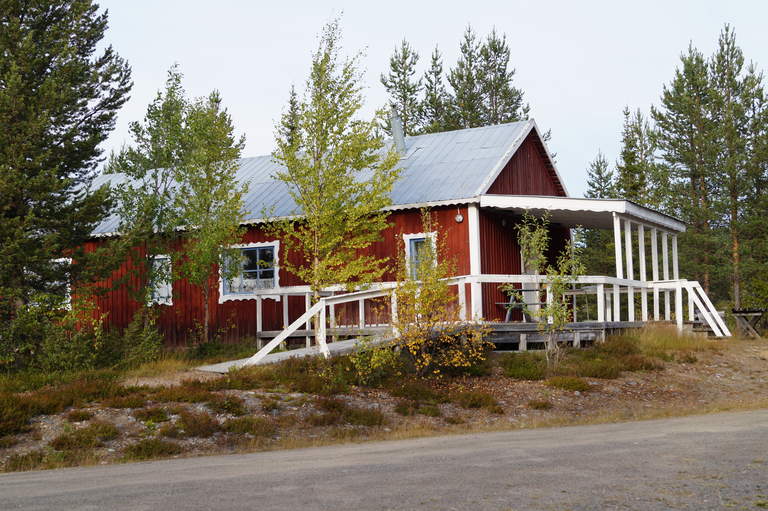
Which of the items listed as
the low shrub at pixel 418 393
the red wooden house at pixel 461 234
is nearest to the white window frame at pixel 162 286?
the red wooden house at pixel 461 234

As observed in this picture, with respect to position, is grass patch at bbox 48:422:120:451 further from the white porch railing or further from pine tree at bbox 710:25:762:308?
pine tree at bbox 710:25:762:308

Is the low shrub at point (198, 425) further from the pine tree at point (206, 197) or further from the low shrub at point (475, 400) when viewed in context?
the pine tree at point (206, 197)

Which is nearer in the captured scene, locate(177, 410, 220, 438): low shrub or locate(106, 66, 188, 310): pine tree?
locate(177, 410, 220, 438): low shrub

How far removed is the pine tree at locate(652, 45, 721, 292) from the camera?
3838 cm

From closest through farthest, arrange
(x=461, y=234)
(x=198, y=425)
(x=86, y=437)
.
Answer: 1. (x=86, y=437)
2. (x=198, y=425)
3. (x=461, y=234)

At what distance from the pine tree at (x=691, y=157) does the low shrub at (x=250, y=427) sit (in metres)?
30.2

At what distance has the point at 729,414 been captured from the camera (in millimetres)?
13086

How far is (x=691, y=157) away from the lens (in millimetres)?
39250

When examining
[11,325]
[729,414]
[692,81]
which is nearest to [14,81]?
[11,325]

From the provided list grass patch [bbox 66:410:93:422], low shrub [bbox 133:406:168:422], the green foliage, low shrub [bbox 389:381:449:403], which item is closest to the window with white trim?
the green foliage

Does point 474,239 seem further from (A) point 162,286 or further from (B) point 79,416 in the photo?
(B) point 79,416

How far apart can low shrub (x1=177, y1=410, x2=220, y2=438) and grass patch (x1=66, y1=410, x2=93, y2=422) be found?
53.3 inches

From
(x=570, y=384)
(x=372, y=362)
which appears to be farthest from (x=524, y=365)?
(x=372, y=362)

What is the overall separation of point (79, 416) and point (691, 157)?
3383 centimetres
